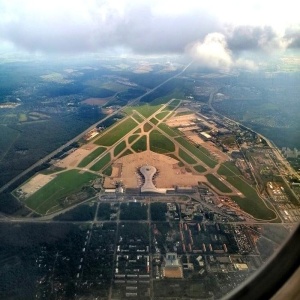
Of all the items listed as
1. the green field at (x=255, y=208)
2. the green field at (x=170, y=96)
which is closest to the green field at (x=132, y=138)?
the green field at (x=255, y=208)

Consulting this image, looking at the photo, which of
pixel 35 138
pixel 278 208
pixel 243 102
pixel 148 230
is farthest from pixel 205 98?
pixel 148 230

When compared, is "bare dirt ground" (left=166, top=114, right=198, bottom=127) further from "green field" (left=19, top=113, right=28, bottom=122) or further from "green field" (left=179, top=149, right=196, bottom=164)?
"green field" (left=19, top=113, right=28, bottom=122)

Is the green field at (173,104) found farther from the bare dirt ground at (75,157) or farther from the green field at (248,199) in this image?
the green field at (248,199)

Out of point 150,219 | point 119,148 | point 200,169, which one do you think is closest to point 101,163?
point 119,148

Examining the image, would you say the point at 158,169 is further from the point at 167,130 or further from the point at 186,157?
the point at 167,130

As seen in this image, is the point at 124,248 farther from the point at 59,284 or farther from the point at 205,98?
the point at 205,98
